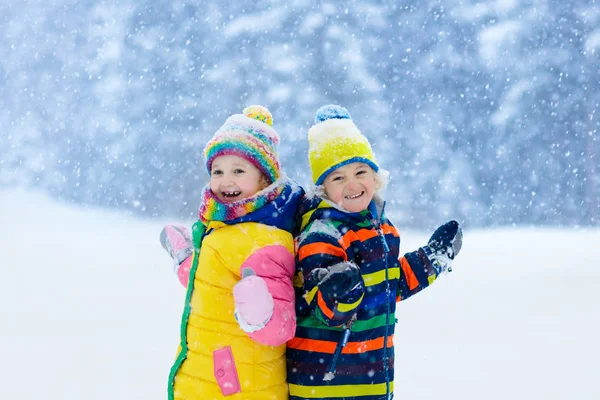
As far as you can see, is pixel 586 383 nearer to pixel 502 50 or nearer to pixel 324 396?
pixel 324 396

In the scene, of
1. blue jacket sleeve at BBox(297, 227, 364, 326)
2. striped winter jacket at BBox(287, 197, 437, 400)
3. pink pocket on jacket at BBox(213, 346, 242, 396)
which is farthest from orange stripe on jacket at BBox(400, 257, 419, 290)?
pink pocket on jacket at BBox(213, 346, 242, 396)

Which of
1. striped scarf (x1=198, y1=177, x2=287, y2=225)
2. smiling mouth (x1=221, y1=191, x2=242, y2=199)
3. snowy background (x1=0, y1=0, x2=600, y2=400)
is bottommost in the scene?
striped scarf (x1=198, y1=177, x2=287, y2=225)

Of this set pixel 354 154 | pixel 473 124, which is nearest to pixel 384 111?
pixel 473 124

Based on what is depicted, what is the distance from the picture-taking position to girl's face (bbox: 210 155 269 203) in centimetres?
210

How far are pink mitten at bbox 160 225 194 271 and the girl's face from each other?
37cm

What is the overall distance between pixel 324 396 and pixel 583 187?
49.9 feet

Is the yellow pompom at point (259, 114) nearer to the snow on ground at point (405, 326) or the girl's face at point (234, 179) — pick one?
the girl's face at point (234, 179)

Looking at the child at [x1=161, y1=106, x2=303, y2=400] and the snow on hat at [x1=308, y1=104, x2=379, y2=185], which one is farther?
the snow on hat at [x1=308, y1=104, x2=379, y2=185]

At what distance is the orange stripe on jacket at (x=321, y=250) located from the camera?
1930mm

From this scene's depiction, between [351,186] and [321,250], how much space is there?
0.99 ft

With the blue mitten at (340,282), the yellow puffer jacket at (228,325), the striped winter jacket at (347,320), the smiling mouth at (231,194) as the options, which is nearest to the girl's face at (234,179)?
the smiling mouth at (231,194)

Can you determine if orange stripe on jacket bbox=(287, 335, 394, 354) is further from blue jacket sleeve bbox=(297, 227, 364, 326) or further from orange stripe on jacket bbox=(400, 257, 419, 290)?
orange stripe on jacket bbox=(400, 257, 419, 290)

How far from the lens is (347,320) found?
6.24ft

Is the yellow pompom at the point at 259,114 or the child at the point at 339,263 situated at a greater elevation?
the yellow pompom at the point at 259,114
